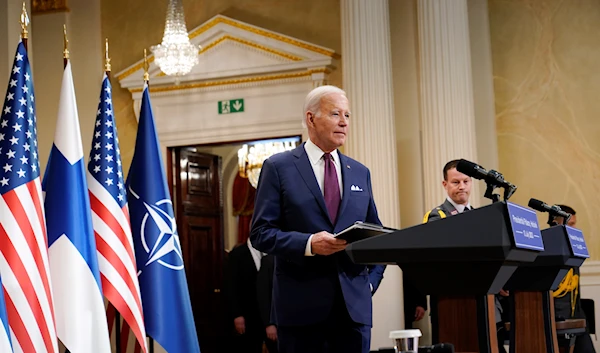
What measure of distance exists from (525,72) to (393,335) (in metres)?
6.21

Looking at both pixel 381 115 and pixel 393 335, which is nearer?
pixel 393 335

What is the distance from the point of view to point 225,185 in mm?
13773

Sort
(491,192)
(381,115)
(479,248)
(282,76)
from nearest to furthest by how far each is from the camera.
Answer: (479,248), (491,192), (381,115), (282,76)

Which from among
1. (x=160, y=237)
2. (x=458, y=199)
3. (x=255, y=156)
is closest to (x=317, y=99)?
(x=160, y=237)

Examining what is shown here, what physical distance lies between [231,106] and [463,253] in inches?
253

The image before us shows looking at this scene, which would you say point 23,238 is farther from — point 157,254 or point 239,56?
point 239,56

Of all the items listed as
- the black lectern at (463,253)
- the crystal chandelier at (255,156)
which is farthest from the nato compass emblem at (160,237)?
the crystal chandelier at (255,156)

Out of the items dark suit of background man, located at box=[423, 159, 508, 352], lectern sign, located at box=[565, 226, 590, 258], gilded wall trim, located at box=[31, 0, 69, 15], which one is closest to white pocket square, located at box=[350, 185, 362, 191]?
lectern sign, located at box=[565, 226, 590, 258]

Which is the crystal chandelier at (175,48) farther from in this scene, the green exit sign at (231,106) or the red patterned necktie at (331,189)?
the red patterned necktie at (331,189)

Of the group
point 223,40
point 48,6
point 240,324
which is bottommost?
point 240,324

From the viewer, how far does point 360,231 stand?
2.82 metres

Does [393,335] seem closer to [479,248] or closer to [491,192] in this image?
[479,248]

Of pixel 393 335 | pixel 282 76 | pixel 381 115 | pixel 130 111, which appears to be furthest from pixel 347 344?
pixel 130 111

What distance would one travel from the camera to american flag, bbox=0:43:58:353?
3.67 meters
